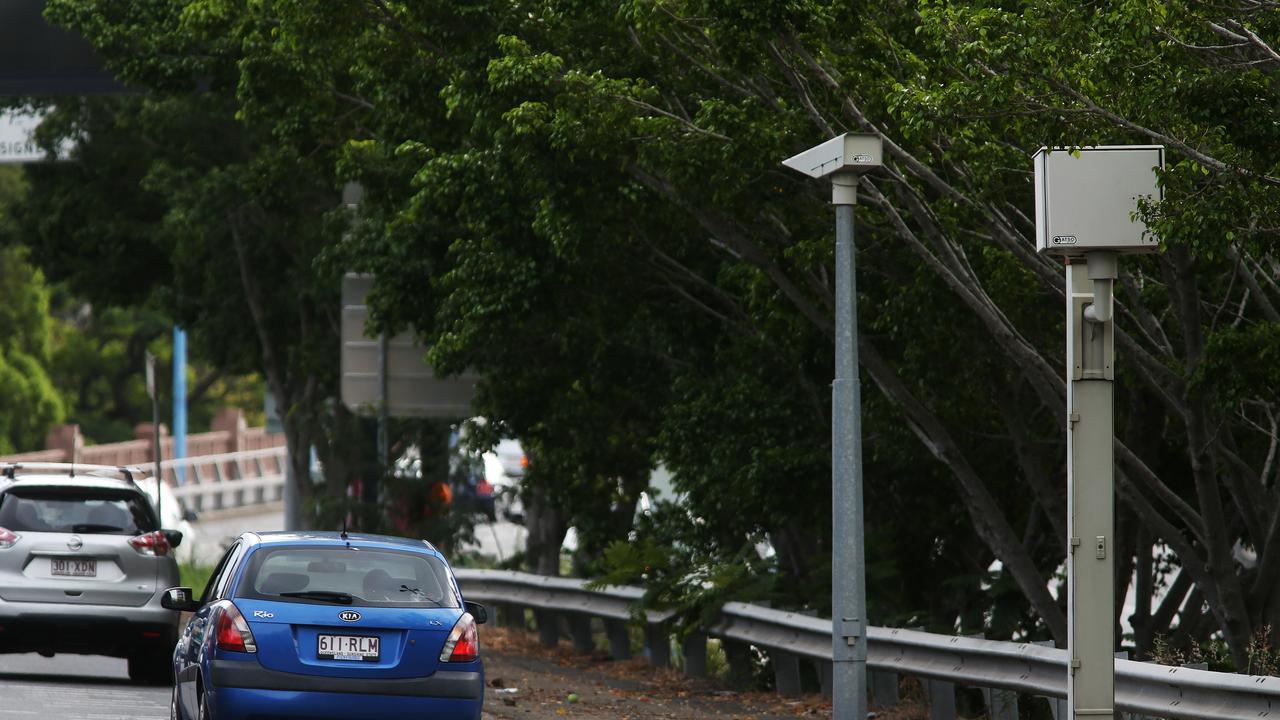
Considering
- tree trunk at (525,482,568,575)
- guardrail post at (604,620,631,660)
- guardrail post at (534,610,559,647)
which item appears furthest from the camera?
tree trunk at (525,482,568,575)

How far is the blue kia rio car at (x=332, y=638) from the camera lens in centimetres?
1096

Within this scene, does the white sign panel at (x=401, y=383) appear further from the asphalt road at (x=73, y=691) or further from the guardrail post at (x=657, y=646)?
the asphalt road at (x=73, y=691)

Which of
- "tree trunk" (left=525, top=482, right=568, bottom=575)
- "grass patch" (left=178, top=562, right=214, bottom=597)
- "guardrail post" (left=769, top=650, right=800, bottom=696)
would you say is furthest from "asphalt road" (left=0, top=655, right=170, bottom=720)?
"grass patch" (left=178, top=562, right=214, bottom=597)

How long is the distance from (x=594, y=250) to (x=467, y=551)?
13.2 metres

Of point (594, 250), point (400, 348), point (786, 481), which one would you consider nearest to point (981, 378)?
point (786, 481)

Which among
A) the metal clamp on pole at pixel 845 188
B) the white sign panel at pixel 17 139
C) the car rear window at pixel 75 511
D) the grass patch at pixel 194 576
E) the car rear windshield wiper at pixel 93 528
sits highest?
the white sign panel at pixel 17 139

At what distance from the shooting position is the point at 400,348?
2747 centimetres

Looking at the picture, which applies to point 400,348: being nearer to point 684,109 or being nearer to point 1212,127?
point 684,109

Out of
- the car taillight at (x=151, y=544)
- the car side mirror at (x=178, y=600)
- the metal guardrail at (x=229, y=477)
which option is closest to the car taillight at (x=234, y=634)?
the car side mirror at (x=178, y=600)

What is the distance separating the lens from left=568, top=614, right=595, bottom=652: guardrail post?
21953 millimetres

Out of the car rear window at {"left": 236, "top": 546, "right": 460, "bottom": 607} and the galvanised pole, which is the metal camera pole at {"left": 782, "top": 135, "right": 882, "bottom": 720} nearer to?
the galvanised pole

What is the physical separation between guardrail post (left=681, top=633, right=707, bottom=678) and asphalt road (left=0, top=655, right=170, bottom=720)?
4873 mm

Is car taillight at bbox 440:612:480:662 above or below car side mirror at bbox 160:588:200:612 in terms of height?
below

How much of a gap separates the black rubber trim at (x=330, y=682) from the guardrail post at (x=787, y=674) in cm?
623
